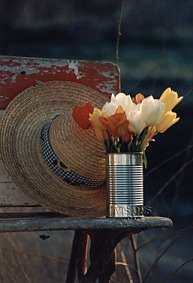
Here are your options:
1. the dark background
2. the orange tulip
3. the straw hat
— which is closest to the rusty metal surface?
the straw hat

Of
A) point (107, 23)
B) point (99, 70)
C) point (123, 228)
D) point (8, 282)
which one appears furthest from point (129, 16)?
point (123, 228)

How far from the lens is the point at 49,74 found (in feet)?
17.6

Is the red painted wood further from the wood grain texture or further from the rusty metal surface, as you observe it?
the wood grain texture

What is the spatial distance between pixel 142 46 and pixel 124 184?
1.47 m

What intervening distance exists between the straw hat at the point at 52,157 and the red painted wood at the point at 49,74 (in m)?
0.10

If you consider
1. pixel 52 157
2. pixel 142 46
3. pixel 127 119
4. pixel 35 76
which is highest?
pixel 142 46

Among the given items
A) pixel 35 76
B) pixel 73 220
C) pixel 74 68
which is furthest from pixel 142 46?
pixel 73 220

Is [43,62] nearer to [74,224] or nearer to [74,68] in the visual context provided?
[74,68]

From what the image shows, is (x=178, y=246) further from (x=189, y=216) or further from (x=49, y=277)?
(x=49, y=277)

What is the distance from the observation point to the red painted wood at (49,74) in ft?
17.4

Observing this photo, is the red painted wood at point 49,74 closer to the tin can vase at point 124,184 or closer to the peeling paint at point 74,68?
the peeling paint at point 74,68

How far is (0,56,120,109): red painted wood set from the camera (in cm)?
531

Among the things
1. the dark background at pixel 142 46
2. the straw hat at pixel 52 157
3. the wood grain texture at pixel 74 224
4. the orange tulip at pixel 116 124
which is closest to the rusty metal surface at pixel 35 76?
the straw hat at pixel 52 157

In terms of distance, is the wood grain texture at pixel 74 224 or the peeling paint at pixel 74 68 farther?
the peeling paint at pixel 74 68
